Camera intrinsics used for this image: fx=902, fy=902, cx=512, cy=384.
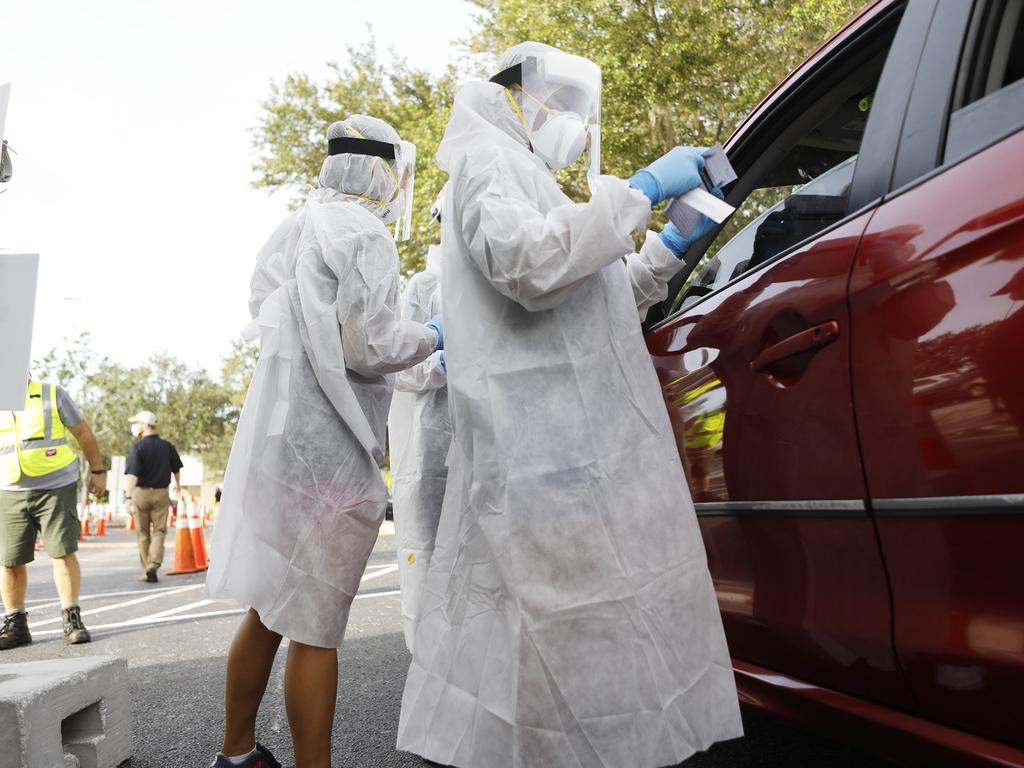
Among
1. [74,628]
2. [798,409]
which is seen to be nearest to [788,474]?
[798,409]

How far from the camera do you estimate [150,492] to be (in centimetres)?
948

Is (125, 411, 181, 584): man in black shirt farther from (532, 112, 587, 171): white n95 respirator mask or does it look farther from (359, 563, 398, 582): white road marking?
(532, 112, 587, 171): white n95 respirator mask

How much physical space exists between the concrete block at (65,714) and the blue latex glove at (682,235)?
6.60ft

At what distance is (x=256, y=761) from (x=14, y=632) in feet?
11.9

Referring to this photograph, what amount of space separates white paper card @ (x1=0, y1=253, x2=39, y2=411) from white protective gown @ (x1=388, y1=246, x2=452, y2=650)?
1216 mm

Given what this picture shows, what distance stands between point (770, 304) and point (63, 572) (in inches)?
192

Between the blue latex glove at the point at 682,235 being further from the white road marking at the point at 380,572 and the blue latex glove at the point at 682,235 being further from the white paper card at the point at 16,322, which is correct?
the white road marking at the point at 380,572

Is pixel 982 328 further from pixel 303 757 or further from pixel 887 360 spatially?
pixel 303 757

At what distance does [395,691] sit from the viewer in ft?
12.1

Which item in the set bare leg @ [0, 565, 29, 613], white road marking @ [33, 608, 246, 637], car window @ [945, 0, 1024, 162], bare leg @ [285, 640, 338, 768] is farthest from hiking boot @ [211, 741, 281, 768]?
white road marking @ [33, 608, 246, 637]

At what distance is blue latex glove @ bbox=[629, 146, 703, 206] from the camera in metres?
1.92

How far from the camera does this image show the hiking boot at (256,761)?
93.8 inches

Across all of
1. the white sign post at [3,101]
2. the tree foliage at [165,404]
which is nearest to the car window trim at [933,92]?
the white sign post at [3,101]

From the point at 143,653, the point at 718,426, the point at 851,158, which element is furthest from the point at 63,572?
the point at 851,158
